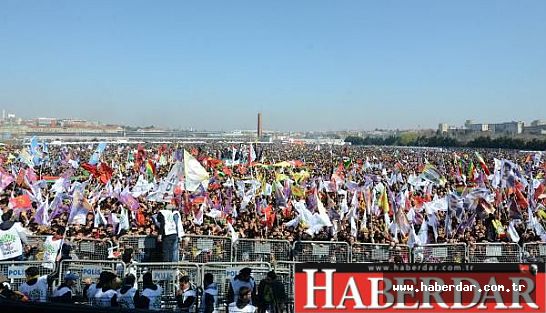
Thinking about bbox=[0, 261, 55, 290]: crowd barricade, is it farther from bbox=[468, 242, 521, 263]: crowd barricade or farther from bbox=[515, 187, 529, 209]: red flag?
bbox=[515, 187, 529, 209]: red flag

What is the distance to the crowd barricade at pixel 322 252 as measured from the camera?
1038cm

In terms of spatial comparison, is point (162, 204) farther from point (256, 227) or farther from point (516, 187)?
point (516, 187)

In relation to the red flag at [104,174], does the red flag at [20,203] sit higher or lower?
lower

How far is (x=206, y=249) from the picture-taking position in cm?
1098

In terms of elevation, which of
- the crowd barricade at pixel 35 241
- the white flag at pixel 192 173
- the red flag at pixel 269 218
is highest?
the white flag at pixel 192 173

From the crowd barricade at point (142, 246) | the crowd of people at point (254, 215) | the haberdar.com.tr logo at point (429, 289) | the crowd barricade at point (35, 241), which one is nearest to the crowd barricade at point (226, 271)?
the crowd of people at point (254, 215)

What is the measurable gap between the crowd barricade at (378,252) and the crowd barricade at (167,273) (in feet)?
10.8

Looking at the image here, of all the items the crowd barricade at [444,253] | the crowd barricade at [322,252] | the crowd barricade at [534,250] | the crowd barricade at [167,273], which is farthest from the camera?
the crowd barricade at [534,250]

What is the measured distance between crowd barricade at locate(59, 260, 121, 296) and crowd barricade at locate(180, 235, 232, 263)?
2557 millimetres

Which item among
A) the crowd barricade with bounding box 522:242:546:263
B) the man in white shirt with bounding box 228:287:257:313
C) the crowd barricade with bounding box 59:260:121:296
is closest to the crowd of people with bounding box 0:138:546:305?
the crowd barricade with bounding box 59:260:121:296

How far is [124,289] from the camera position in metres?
6.89

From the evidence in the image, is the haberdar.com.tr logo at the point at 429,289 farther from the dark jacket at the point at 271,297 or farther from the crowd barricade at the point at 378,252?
the crowd barricade at the point at 378,252

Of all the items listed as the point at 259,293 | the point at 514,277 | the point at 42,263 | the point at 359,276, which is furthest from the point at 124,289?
the point at 514,277

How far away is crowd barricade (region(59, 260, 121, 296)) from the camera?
825 centimetres
